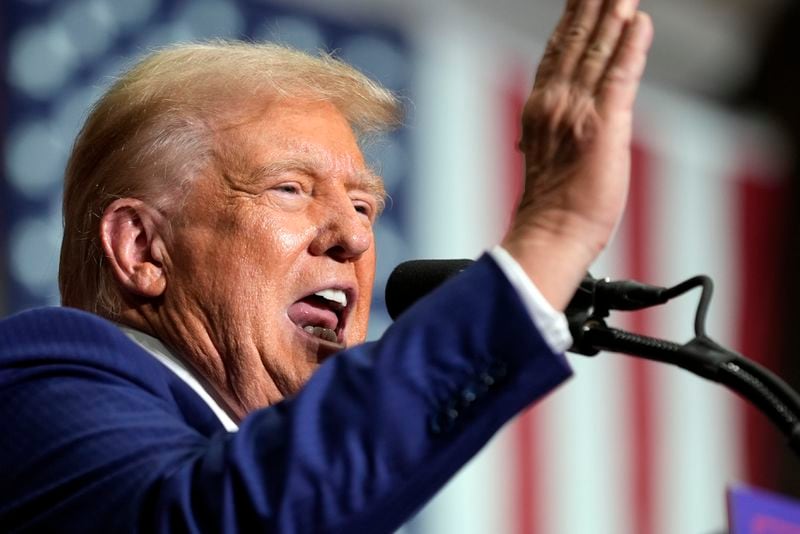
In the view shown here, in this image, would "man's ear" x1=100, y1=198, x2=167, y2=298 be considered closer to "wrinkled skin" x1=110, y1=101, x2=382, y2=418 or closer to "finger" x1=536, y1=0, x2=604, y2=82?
"wrinkled skin" x1=110, y1=101, x2=382, y2=418

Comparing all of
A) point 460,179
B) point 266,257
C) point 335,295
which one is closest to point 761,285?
point 460,179

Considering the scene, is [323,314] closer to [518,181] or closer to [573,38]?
[573,38]

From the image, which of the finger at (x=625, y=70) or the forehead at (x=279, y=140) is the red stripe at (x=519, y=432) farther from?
the finger at (x=625, y=70)

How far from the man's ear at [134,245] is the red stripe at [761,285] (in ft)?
11.2

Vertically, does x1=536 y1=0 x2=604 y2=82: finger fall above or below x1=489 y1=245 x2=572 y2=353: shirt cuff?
above

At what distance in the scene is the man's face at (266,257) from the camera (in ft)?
5.56

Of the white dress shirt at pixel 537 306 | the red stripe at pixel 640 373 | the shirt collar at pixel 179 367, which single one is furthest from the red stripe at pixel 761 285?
the white dress shirt at pixel 537 306

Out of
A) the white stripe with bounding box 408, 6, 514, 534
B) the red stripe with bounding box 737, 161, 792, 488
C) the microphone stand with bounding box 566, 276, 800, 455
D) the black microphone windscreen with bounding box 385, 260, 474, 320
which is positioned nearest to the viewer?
the microphone stand with bounding box 566, 276, 800, 455

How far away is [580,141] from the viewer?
119cm

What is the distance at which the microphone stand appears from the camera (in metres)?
1.13

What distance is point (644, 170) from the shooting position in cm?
444

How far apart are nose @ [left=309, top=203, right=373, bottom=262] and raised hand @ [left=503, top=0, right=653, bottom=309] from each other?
0.56 metres

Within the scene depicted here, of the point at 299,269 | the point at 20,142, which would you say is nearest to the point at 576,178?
the point at 299,269

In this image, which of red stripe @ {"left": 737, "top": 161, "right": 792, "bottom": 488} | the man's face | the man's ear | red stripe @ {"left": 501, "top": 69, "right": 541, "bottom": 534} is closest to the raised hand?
the man's face
